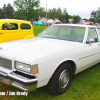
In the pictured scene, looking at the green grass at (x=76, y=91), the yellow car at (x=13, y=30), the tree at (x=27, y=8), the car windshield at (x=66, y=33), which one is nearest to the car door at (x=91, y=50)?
the car windshield at (x=66, y=33)

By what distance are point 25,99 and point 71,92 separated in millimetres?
1104

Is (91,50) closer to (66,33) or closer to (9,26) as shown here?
(66,33)

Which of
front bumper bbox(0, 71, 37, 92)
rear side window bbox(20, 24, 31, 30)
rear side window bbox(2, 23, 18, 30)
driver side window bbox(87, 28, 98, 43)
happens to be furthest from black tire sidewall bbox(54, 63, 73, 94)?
rear side window bbox(20, 24, 31, 30)

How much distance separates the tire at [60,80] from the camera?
2.68 m

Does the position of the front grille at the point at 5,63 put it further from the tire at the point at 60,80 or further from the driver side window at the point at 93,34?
the driver side window at the point at 93,34

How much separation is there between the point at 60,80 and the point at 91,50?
4.75 ft

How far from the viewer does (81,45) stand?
11.1ft

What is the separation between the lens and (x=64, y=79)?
290 cm

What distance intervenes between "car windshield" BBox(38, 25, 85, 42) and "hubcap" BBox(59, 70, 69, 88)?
1.15 meters

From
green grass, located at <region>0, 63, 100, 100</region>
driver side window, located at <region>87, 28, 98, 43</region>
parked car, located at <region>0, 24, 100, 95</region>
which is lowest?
green grass, located at <region>0, 63, 100, 100</region>

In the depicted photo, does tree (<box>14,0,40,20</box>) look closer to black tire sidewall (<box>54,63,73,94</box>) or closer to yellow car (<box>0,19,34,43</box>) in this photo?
yellow car (<box>0,19,34,43</box>)

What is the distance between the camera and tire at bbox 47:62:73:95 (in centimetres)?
268

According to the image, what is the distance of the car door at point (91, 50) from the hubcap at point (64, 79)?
2.54 feet

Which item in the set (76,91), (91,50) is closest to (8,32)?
(91,50)
